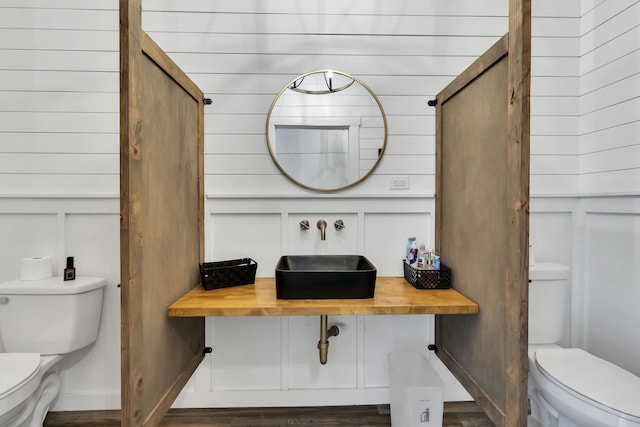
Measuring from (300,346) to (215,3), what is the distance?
6.45 ft

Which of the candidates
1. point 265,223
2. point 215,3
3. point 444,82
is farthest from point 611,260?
point 215,3

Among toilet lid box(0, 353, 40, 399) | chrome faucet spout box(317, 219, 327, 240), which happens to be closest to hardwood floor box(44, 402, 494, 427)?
toilet lid box(0, 353, 40, 399)

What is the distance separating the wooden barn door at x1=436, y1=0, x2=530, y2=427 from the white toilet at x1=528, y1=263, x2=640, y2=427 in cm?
31

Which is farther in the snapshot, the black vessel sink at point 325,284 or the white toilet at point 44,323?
the white toilet at point 44,323

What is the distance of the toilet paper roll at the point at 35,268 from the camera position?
5.13 ft

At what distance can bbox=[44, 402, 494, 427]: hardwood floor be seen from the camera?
5.36 ft

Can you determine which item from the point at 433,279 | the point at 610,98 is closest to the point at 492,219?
the point at 433,279

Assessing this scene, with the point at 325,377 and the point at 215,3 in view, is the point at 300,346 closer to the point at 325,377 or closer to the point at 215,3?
the point at 325,377

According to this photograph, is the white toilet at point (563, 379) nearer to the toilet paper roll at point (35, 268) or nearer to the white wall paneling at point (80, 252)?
the white wall paneling at point (80, 252)

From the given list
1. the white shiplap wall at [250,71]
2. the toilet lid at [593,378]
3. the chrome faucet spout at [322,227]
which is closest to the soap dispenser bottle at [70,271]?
the white shiplap wall at [250,71]

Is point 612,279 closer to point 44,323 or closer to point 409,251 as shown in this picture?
point 409,251

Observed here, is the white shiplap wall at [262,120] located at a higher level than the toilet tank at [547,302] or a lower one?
higher

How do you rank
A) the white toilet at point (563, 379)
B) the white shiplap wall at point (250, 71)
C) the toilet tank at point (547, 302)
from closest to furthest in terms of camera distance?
the white toilet at point (563, 379) < the toilet tank at point (547, 302) < the white shiplap wall at point (250, 71)

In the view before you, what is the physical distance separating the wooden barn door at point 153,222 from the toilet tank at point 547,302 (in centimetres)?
171
